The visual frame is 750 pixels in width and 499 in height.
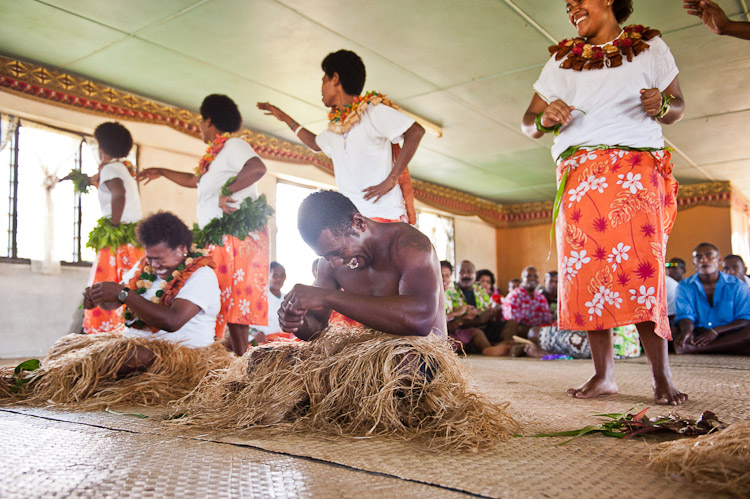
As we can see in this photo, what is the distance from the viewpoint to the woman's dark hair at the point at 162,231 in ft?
9.11

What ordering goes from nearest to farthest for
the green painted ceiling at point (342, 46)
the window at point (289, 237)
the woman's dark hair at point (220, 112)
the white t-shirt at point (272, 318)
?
1. the woman's dark hair at point (220, 112)
2. the green painted ceiling at point (342, 46)
3. the white t-shirt at point (272, 318)
4. the window at point (289, 237)

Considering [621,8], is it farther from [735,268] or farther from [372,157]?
[735,268]

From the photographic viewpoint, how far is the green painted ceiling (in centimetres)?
471

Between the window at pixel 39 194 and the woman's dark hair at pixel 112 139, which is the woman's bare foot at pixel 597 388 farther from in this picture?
the window at pixel 39 194

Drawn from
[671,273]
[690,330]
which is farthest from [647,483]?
[671,273]

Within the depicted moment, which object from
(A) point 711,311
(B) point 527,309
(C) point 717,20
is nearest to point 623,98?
(C) point 717,20

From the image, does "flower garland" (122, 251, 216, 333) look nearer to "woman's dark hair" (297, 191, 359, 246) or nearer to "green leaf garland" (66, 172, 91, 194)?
"woman's dark hair" (297, 191, 359, 246)

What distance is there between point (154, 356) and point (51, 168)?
14.2ft

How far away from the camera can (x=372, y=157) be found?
288cm

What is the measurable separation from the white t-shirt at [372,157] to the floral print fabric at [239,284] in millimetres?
837

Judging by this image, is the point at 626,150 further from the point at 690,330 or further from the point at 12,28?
the point at 12,28

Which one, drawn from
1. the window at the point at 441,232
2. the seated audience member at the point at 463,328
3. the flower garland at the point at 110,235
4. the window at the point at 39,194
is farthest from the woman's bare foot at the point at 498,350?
the window at the point at 441,232

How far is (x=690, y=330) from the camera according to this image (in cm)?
526

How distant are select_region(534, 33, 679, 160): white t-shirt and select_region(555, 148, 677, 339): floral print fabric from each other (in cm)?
7
